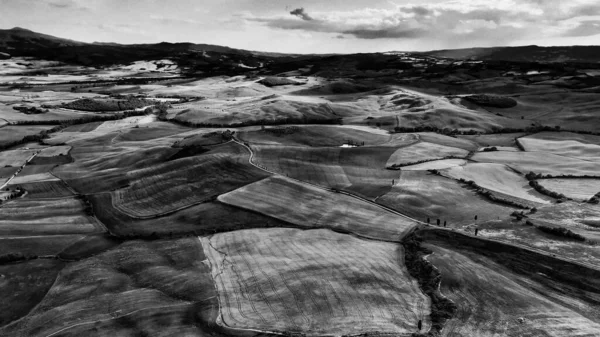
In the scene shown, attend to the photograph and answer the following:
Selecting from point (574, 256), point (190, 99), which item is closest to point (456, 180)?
point (574, 256)

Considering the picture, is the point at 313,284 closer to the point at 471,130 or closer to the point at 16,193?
the point at 16,193

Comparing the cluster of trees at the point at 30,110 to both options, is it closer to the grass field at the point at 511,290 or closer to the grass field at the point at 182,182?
the grass field at the point at 182,182

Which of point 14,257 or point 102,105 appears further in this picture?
point 102,105

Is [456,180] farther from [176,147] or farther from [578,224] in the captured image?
[176,147]

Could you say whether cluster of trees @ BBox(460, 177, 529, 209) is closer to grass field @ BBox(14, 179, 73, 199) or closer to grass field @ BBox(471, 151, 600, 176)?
grass field @ BBox(471, 151, 600, 176)

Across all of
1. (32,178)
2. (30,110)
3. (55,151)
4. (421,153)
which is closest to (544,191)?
(421,153)

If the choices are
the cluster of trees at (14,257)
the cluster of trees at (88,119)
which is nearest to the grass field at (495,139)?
the cluster of trees at (14,257)
